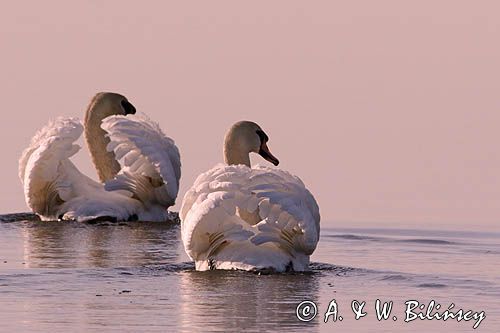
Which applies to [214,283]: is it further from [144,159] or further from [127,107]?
[127,107]

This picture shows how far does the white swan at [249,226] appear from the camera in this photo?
14.6 metres

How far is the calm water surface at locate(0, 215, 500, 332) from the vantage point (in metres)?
12.2

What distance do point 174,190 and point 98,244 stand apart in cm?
272

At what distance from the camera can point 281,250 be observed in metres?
14.9

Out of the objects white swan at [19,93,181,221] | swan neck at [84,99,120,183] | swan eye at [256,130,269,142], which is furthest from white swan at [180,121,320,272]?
swan neck at [84,99,120,183]

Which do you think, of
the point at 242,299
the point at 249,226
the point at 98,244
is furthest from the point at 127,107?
the point at 242,299

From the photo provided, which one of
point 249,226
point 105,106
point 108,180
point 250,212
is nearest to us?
point 250,212

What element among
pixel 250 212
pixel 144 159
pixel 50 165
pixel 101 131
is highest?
pixel 101 131

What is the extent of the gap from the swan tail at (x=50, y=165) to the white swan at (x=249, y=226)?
481 centimetres

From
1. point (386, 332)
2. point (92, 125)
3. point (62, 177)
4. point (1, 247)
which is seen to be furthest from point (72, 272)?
point (92, 125)

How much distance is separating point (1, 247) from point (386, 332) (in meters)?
6.42

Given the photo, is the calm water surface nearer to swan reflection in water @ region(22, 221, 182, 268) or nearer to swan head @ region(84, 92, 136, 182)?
swan reflection in water @ region(22, 221, 182, 268)

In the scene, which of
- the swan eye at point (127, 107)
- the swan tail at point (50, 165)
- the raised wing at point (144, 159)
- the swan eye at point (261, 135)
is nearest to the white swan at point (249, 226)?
the swan eye at point (261, 135)

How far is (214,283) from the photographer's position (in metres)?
14.2
